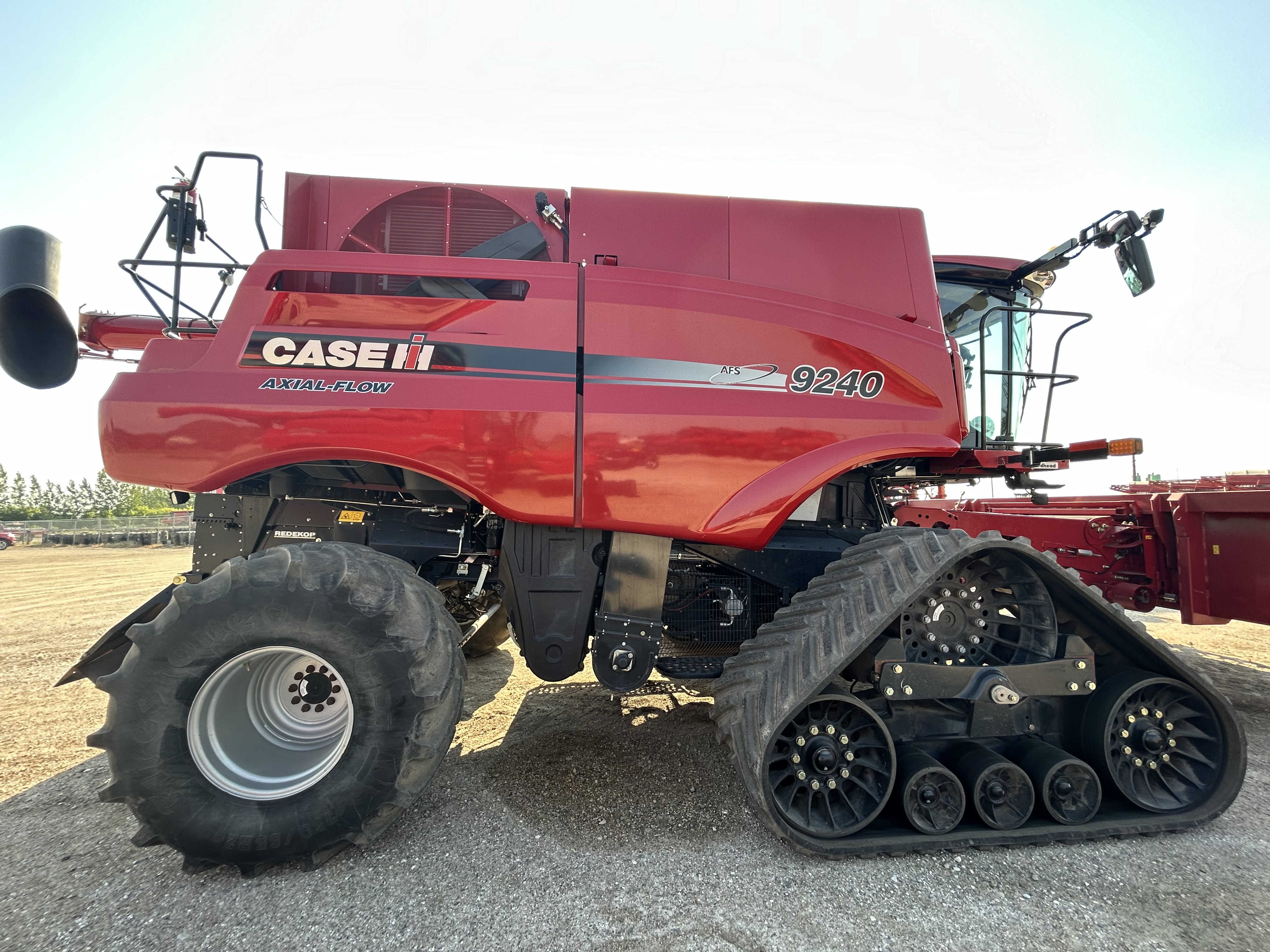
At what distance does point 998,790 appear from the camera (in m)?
2.62

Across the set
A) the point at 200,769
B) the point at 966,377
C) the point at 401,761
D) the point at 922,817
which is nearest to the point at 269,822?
the point at 200,769

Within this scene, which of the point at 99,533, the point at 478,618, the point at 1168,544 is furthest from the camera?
the point at 99,533

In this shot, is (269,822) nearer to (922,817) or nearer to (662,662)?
(662,662)

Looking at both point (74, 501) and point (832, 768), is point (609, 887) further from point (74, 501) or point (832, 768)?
point (74, 501)

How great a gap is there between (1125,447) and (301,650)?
3858mm

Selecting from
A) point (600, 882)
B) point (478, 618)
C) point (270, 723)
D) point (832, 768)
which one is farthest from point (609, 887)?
point (478, 618)

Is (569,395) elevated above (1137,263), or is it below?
below

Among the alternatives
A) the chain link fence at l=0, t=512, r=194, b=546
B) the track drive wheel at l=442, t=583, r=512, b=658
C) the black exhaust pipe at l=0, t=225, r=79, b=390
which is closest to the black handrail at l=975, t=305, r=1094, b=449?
the track drive wheel at l=442, t=583, r=512, b=658

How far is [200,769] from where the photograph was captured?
2.40 meters

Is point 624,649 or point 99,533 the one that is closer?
point 624,649

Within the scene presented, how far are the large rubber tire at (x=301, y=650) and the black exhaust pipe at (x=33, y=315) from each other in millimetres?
1501

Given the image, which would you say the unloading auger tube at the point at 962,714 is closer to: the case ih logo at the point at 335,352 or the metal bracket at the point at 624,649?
the metal bracket at the point at 624,649

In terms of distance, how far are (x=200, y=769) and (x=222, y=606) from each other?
672 mm

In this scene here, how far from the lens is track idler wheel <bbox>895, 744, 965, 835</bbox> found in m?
2.58
